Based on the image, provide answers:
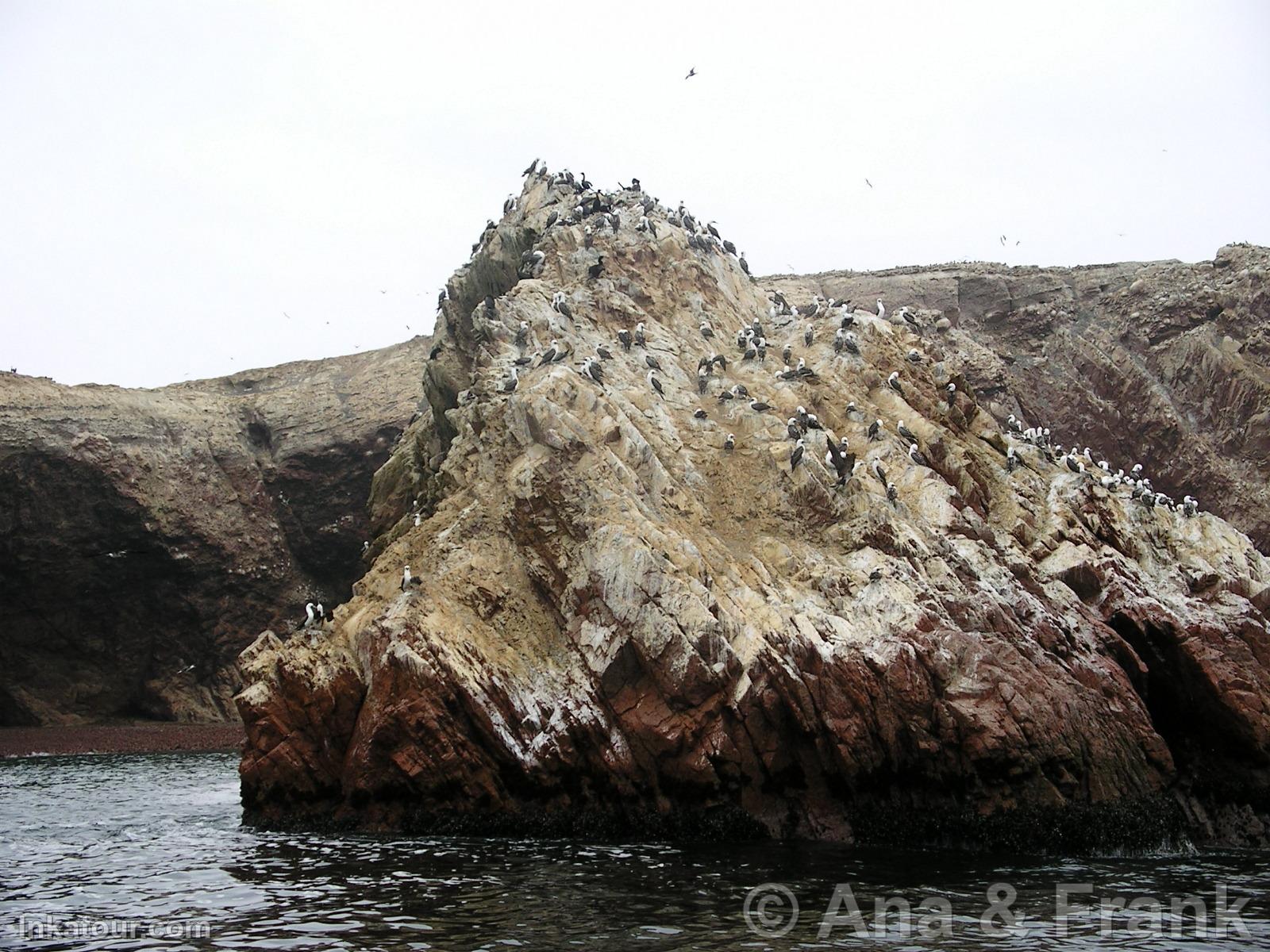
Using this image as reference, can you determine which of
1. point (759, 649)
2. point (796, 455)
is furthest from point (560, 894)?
point (796, 455)

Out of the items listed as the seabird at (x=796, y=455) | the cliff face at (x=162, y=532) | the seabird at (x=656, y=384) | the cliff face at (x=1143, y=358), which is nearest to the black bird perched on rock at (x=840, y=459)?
the seabird at (x=796, y=455)

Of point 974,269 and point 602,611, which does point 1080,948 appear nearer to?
point 602,611

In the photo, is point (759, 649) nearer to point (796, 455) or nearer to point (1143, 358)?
point (796, 455)

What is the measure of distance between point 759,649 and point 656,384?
11174mm

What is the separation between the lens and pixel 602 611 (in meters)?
24.4

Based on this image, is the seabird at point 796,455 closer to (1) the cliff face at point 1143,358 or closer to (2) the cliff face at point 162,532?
(1) the cliff face at point 1143,358

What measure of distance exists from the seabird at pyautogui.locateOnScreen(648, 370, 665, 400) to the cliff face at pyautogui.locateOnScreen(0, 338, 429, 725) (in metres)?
34.9

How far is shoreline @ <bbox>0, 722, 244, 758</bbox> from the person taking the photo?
47.8 meters

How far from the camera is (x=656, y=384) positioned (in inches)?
1283

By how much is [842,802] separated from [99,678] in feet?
150

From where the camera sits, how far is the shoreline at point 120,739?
4781 centimetres

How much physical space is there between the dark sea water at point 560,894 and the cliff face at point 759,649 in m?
1.34

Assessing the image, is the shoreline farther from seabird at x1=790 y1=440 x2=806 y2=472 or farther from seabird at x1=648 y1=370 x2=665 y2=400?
seabird at x1=790 y1=440 x2=806 y2=472

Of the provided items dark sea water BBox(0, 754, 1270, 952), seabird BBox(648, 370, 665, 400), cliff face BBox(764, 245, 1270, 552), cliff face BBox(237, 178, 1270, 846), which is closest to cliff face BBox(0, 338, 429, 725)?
cliff face BBox(237, 178, 1270, 846)
